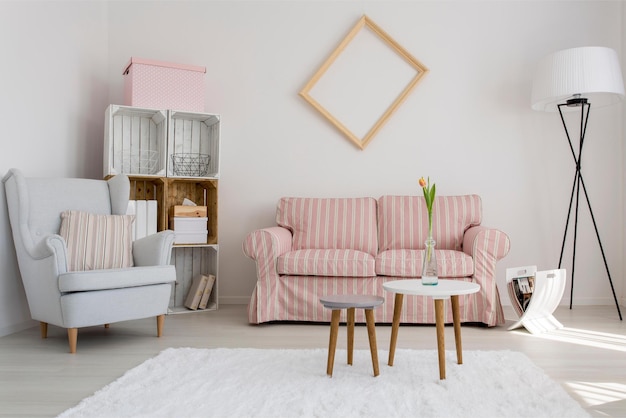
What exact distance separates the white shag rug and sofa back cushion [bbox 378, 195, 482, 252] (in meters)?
1.33

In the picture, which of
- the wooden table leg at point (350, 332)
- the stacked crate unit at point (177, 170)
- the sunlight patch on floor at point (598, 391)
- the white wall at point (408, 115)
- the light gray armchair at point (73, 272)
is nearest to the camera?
the sunlight patch on floor at point (598, 391)

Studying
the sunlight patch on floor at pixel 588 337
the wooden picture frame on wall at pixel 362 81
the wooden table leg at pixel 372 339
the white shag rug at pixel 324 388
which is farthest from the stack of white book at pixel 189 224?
the sunlight patch on floor at pixel 588 337

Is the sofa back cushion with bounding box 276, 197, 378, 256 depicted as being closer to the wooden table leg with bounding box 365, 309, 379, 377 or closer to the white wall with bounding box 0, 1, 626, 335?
the white wall with bounding box 0, 1, 626, 335

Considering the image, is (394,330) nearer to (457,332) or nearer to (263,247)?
(457,332)

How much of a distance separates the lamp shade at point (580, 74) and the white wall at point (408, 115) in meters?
0.52

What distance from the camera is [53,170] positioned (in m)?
3.84

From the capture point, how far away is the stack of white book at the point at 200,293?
416 centimetres

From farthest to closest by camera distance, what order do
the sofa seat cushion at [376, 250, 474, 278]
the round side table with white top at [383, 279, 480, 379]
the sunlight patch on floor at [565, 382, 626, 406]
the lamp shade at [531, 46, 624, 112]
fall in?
the lamp shade at [531, 46, 624, 112] → the sofa seat cushion at [376, 250, 474, 278] → the round side table with white top at [383, 279, 480, 379] → the sunlight patch on floor at [565, 382, 626, 406]

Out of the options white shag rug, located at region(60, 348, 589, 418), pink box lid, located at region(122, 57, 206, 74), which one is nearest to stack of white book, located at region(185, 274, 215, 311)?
white shag rug, located at region(60, 348, 589, 418)

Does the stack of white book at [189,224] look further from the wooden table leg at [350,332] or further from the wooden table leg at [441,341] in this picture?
the wooden table leg at [441,341]

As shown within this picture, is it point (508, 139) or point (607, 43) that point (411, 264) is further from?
point (607, 43)

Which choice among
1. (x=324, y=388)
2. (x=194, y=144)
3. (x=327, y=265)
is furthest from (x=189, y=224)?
(x=324, y=388)

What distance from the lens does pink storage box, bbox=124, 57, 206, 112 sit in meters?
4.05

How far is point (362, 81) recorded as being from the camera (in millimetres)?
4527
